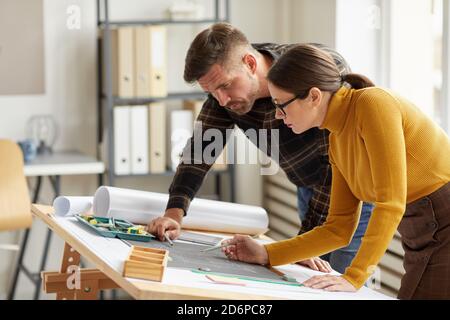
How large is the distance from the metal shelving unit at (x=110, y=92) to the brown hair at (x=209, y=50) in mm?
1745

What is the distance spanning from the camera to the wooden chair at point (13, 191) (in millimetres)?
3977

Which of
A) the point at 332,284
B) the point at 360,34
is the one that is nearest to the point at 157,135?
the point at 360,34

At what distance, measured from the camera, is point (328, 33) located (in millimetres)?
4141

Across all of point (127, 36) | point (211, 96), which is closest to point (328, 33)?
point (127, 36)

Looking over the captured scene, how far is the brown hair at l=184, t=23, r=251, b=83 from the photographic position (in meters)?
2.34

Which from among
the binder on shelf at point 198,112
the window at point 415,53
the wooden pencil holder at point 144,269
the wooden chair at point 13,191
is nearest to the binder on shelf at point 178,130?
the binder on shelf at point 198,112

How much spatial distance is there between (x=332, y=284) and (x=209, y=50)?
800 mm

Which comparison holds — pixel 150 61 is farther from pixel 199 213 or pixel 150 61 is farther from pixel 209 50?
pixel 209 50

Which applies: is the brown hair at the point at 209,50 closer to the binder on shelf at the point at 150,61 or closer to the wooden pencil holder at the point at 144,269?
the wooden pencil holder at the point at 144,269

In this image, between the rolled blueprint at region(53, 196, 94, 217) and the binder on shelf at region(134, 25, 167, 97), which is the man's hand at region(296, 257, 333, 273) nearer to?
the rolled blueprint at region(53, 196, 94, 217)

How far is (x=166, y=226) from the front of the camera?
2430 millimetres
